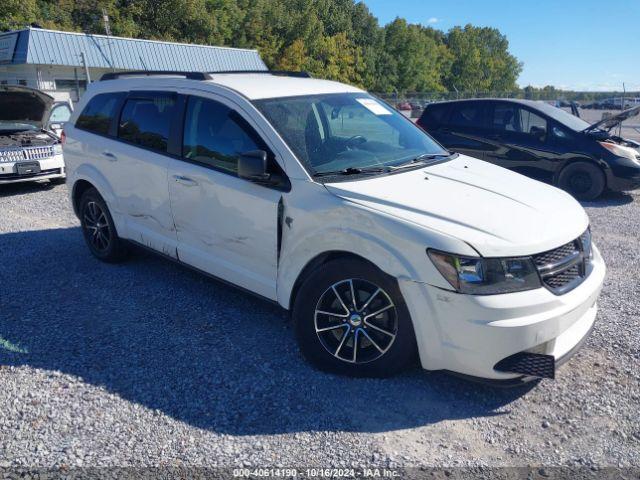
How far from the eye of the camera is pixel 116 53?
1233 inches

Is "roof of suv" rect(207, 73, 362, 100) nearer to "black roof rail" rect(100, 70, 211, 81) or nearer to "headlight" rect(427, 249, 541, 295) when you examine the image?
"black roof rail" rect(100, 70, 211, 81)

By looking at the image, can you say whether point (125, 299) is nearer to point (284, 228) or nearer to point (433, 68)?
point (284, 228)

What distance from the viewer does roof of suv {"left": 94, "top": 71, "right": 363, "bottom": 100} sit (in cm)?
405

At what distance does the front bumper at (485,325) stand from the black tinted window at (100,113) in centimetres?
363

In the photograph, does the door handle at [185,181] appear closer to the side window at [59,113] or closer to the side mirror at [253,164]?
the side mirror at [253,164]

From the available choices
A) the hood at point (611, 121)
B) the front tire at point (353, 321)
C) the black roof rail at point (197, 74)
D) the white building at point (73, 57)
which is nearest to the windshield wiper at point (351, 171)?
the front tire at point (353, 321)

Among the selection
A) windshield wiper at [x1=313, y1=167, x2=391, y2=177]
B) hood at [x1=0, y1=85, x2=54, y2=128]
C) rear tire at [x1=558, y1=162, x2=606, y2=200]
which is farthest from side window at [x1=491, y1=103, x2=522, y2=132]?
hood at [x1=0, y1=85, x2=54, y2=128]

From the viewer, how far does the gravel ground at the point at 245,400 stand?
2758mm

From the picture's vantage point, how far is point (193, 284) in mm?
4973

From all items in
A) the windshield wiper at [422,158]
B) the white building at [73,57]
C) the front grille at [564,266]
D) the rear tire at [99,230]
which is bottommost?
the rear tire at [99,230]

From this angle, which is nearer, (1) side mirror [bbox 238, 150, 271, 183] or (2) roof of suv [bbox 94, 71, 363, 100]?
(1) side mirror [bbox 238, 150, 271, 183]

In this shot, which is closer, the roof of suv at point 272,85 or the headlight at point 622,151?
the roof of suv at point 272,85

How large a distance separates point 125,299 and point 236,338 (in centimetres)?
133

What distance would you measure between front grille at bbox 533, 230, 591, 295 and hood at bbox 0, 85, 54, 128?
9397mm
